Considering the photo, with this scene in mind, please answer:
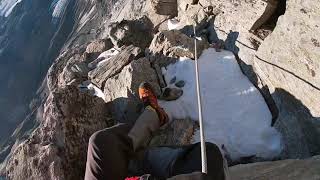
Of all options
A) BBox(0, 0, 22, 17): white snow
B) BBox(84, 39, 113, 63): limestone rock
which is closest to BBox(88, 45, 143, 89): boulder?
BBox(84, 39, 113, 63): limestone rock

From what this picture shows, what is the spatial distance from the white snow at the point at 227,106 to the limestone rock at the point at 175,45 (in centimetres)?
21

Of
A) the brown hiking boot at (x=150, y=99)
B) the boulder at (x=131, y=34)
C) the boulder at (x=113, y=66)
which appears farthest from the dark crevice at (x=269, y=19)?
the boulder at (x=131, y=34)

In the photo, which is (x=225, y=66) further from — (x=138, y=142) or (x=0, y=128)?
(x=0, y=128)

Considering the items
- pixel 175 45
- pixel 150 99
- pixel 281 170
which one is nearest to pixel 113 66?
pixel 175 45

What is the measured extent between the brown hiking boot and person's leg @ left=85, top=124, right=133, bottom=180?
1656 millimetres

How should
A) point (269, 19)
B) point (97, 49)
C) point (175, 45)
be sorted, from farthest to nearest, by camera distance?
point (97, 49) < point (175, 45) < point (269, 19)

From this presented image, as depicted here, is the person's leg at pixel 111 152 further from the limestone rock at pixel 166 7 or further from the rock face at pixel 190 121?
the limestone rock at pixel 166 7

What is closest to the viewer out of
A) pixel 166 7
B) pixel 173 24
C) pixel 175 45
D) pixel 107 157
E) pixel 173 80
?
pixel 107 157

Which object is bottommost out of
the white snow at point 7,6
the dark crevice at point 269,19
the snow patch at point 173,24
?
the white snow at point 7,6

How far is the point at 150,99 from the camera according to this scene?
8781 mm

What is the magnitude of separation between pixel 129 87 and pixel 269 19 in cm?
343

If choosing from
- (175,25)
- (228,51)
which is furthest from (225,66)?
(175,25)

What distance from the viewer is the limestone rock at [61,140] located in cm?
777

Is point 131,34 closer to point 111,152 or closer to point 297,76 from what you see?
point 297,76
